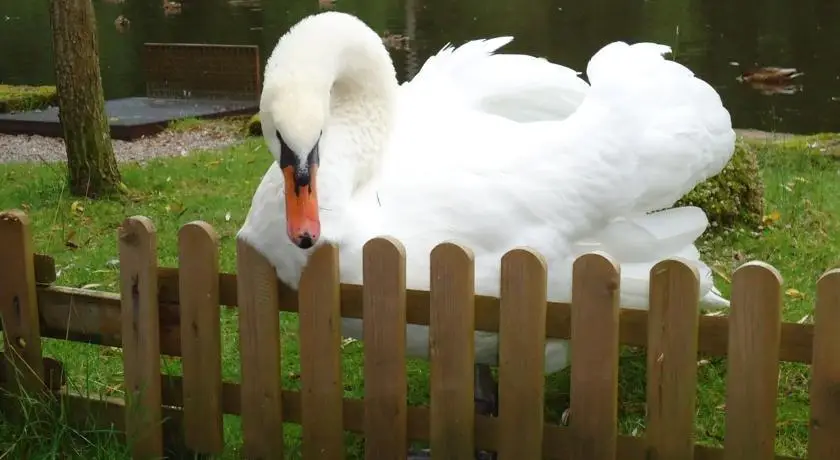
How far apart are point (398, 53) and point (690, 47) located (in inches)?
222

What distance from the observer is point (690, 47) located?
20188mm

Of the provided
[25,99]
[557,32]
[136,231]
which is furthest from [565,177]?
[557,32]

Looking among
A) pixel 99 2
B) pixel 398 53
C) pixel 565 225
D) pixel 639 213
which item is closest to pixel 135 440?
pixel 565 225

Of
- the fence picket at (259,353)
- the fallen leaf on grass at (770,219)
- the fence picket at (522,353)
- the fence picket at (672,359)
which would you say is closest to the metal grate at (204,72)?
the fallen leaf on grass at (770,219)

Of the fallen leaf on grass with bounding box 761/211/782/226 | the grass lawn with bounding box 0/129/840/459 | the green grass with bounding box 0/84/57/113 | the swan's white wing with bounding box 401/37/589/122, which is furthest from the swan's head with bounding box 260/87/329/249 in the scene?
the green grass with bounding box 0/84/57/113

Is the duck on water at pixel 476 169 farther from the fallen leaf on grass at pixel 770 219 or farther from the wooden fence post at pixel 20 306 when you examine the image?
the fallen leaf on grass at pixel 770 219

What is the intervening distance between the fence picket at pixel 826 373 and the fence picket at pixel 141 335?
1.90 m

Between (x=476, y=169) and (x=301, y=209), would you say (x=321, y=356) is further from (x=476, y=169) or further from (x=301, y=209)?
(x=476, y=169)

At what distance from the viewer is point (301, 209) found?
9.46ft

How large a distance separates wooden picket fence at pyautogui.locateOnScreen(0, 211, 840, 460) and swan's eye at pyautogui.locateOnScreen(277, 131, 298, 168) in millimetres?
278

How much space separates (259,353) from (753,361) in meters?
1.44

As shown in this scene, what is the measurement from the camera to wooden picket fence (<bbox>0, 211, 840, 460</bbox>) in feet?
8.99

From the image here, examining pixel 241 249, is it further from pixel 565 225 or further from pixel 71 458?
pixel 565 225

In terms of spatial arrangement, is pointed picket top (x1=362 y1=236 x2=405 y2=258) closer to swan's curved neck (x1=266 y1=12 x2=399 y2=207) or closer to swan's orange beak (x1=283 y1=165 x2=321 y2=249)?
swan's orange beak (x1=283 y1=165 x2=321 y2=249)
